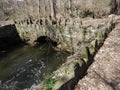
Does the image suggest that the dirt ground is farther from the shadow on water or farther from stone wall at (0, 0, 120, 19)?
stone wall at (0, 0, 120, 19)

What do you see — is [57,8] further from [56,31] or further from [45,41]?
[56,31]

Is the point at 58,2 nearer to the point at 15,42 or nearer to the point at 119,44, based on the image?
the point at 15,42

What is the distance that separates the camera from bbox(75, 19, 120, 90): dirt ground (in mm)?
6766

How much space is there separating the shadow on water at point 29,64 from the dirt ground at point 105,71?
507cm

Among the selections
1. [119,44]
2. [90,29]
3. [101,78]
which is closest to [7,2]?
[90,29]

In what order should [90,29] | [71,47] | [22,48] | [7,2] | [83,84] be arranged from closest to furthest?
[83,84] < [90,29] < [71,47] < [22,48] < [7,2]

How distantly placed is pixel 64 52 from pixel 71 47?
0.80 m

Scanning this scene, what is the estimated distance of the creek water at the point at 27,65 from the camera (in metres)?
13.6

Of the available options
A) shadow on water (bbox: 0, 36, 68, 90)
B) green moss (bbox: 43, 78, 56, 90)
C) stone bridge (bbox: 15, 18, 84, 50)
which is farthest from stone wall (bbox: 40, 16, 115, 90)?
stone bridge (bbox: 15, 18, 84, 50)

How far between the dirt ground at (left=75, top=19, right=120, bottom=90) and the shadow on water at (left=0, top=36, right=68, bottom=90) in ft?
16.6

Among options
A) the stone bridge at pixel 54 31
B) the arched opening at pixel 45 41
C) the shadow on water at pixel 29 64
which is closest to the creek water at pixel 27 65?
the shadow on water at pixel 29 64

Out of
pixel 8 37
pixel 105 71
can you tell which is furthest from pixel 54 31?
pixel 105 71

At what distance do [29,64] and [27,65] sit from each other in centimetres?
22

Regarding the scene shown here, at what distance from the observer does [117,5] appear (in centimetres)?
2117
